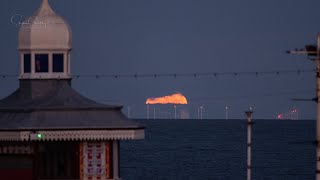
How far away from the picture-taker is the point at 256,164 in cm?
14238

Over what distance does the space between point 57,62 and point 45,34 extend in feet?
3.35

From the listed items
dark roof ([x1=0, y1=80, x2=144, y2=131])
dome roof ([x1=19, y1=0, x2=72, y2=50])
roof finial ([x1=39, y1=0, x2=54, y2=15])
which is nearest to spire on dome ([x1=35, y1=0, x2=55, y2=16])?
roof finial ([x1=39, y1=0, x2=54, y2=15])

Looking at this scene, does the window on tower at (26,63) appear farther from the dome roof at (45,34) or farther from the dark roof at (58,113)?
the dark roof at (58,113)

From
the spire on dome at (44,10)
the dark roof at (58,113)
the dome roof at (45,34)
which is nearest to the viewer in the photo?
the dark roof at (58,113)

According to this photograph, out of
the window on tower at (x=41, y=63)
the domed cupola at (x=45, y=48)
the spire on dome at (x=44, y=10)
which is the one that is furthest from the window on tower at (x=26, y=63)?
the spire on dome at (x=44, y=10)

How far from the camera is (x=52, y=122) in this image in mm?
47406

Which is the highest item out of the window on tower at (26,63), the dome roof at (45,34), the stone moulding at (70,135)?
the dome roof at (45,34)

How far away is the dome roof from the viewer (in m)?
49.8

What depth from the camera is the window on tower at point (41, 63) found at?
1962 inches

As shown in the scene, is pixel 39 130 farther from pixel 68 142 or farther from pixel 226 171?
pixel 226 171

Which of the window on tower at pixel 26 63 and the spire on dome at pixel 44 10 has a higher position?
the spire on dome at pixel 44 10

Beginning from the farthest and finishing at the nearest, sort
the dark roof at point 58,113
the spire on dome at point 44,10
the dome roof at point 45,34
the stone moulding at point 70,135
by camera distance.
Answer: the spire on dome at point 44,10, the dome roof at point 45,34, the dark roof at point 58,113, the stone moulding at point 70,135

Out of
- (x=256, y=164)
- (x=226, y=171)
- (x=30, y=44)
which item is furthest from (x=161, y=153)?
(x=30, y=44)

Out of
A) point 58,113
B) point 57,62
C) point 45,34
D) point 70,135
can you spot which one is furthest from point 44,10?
point 70,135
